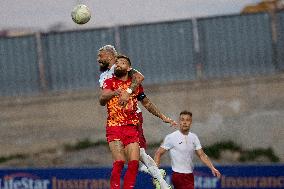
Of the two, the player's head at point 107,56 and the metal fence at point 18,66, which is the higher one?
the metal fence at point 18,66

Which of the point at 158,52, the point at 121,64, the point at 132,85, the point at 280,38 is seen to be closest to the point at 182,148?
the point at 132,85

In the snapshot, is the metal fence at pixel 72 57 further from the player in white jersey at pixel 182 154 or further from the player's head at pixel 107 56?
the player's head at pixel 107 56

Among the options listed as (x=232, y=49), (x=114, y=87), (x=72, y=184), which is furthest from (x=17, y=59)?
(x=114, y=87)

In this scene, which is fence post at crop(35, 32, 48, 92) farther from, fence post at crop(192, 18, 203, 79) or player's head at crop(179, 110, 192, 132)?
player's head at crop(179, 110, 192, 132)

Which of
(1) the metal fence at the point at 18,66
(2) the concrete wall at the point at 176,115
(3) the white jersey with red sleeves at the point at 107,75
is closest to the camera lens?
(3) the white jersey with red sleeves at the point at 107,75

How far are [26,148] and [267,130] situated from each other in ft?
25.0

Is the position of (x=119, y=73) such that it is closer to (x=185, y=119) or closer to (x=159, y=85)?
(x=185, y=119)

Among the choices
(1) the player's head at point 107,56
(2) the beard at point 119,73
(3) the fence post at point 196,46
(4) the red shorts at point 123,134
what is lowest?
(4) the red shorts at point 123,134

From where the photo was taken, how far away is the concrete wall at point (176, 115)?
87.2ft

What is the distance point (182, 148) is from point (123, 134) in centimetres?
303

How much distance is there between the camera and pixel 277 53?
91.2 ft

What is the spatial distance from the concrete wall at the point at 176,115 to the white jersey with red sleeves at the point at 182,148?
11.7 meters

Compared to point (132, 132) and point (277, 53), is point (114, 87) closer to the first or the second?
point (132, 132)

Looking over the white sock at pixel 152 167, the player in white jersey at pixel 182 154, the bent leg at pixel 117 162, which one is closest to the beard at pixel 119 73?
the bent leg at pixel 117 162
